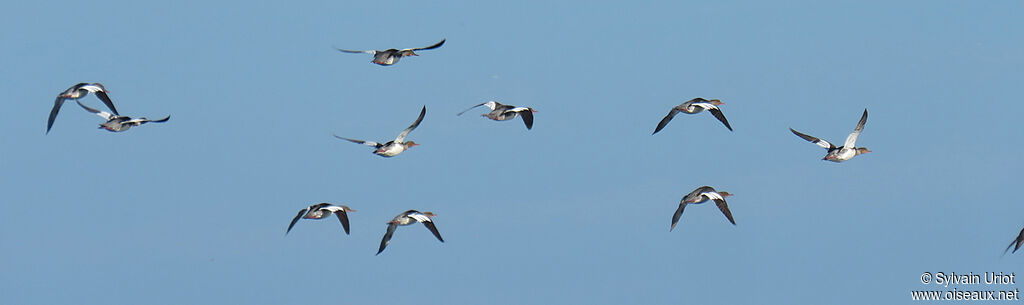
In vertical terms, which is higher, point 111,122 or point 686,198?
point 111,122

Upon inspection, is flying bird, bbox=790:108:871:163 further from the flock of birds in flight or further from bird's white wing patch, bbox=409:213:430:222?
bird's white wing patch, bbox=409:213:430:222

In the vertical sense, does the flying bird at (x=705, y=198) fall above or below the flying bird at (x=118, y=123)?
below

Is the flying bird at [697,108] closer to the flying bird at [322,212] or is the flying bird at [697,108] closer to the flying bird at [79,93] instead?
the flying bird at [322,212]

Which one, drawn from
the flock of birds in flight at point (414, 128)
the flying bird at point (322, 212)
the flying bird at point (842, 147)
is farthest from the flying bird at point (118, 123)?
the flying bird at point (842, 147)

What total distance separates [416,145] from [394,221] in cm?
322

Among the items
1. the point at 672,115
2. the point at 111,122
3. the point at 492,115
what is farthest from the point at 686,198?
the point at 111,122

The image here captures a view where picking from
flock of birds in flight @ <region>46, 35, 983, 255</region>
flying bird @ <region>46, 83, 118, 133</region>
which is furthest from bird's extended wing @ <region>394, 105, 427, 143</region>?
flying bird @ <region>46, 83, 118, 133</region>

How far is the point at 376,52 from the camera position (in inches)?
2180

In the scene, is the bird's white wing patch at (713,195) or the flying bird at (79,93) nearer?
the bird's white wing patch at (713,195)

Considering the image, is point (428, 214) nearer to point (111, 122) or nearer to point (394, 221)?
point (394, 221)

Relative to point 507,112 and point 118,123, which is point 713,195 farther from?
point 118,123

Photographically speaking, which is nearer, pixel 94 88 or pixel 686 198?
pixel 686 198

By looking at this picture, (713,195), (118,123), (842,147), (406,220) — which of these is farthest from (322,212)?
(842,147)

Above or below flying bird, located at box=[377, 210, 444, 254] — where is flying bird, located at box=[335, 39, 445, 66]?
above
